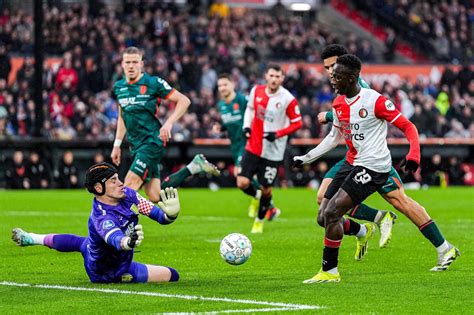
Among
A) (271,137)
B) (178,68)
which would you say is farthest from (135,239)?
(178,68)

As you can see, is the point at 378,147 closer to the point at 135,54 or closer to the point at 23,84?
the point at 135,54

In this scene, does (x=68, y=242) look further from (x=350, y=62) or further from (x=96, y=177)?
(x=350, y=62)

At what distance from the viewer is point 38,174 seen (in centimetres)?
2988

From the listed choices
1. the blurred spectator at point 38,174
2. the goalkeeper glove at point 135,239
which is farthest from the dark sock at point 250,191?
the blurred spectator at point 38,174

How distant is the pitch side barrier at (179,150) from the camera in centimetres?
2964

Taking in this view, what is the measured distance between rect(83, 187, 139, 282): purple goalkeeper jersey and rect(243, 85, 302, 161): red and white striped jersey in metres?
7.03

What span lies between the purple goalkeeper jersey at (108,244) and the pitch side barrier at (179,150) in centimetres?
1945

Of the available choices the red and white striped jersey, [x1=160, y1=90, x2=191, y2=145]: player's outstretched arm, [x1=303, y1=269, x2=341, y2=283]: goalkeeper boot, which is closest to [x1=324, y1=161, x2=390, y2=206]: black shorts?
[x1=303, y1=269, x2=341, y2=283]: goalkeeper boot

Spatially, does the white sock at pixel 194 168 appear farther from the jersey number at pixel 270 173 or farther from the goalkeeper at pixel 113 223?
the goalkeeper at pixel 113 223

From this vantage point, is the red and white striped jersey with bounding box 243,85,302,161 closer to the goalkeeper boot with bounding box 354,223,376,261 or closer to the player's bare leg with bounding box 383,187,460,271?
the goalkeeper boot with bounding box 354,223,376,261

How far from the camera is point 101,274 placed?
10453mm

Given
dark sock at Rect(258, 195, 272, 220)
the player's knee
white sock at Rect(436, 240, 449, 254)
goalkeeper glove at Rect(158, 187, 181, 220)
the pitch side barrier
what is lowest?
the pitch side barrier

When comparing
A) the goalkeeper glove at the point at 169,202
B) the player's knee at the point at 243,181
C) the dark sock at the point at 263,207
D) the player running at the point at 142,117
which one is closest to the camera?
the goalkeeper glove at the point at 169,202

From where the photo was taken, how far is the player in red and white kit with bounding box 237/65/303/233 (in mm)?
17203
